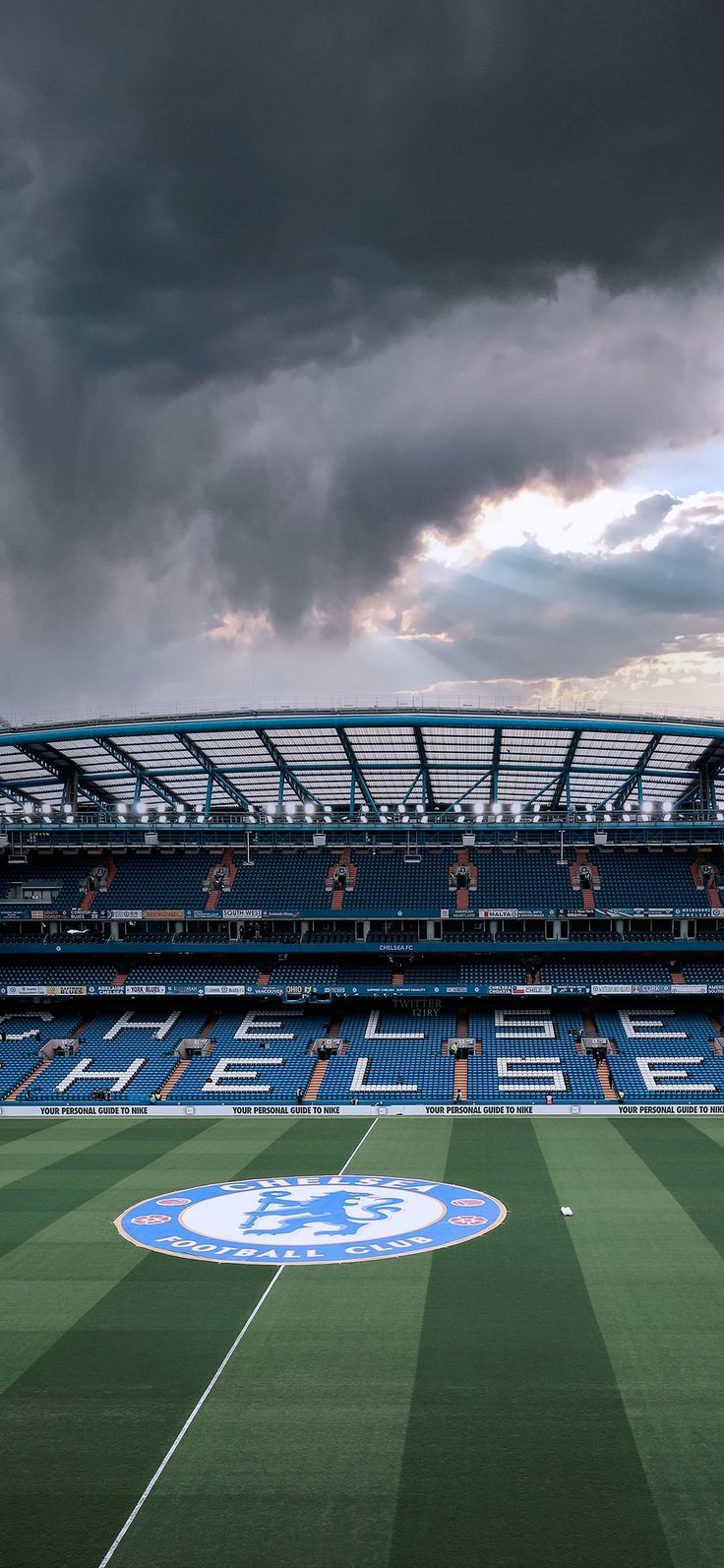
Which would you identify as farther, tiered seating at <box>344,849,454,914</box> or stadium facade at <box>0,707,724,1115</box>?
tiered seating at <box>344,849,454,914</box>

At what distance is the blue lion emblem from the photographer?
106 feet

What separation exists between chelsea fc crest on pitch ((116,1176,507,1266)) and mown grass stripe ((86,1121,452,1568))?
297cm

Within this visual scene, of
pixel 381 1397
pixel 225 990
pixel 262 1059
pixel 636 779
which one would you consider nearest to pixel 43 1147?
pixel 262 1059

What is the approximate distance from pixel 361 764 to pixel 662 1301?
151 feet

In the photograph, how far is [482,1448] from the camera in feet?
59.2

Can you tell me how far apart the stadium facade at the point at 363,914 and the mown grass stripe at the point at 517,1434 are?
29.5m

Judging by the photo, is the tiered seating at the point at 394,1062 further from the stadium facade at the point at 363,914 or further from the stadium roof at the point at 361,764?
the stadium roof at the point at 361,764

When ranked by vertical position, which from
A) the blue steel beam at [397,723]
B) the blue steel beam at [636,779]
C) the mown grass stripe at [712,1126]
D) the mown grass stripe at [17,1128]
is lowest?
the mown grass stripe at [17,1128]

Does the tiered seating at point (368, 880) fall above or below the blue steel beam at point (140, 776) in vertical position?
below

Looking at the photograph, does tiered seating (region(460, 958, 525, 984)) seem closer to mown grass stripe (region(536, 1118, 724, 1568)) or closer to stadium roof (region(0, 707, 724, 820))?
stadium roof (region(0, 707, 724, 820))

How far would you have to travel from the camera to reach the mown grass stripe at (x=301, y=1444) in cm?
1532

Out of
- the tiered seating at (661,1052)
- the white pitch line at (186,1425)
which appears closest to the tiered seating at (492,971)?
the tiered seating at (661,1052)

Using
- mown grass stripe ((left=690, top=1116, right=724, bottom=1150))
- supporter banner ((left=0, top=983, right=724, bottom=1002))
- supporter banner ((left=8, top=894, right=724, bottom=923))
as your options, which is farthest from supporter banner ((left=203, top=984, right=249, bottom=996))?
mown grass stripe ((left=690, top=1116, right=724, bottom=1150))

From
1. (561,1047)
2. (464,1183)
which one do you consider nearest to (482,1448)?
(464,1183)
